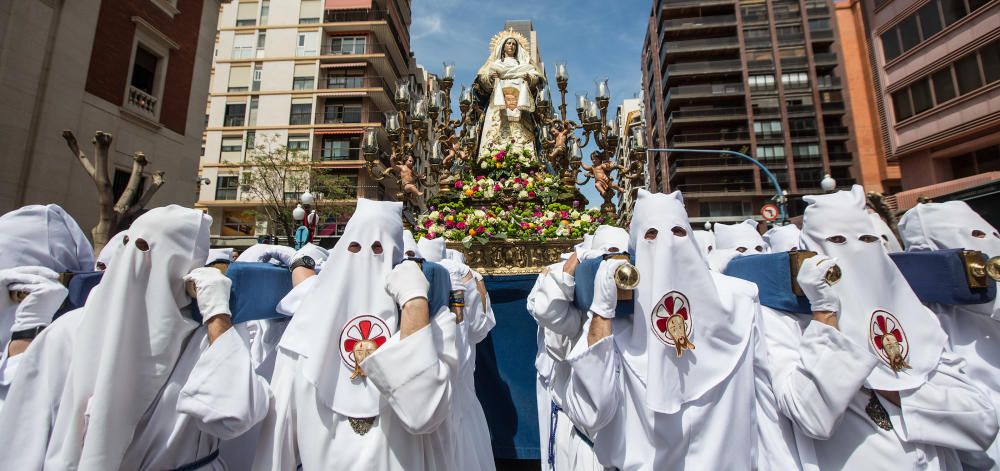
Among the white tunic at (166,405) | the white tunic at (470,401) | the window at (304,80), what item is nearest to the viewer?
the white tunic at (166,405)

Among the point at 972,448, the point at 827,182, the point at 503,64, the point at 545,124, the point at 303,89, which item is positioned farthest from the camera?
the point at 303,89

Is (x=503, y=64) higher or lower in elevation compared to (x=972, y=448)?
higher

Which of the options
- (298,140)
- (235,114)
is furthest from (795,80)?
(235,114)

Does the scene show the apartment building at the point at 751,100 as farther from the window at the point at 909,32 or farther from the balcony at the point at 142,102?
the balcony at the point at 142,102

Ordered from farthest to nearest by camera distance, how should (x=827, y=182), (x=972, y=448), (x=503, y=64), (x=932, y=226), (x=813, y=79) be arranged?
(x=813, y=79), (x=827, y=182), (x=503, y=64), (x=932, y=226), (x=972, y=448)

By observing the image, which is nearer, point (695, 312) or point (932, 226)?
point (695, 312)

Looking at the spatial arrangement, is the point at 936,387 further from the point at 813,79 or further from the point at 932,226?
the point at 813,79

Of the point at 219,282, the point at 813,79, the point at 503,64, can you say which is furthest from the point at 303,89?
the point at 813,79

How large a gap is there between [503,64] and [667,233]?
8.54 metres

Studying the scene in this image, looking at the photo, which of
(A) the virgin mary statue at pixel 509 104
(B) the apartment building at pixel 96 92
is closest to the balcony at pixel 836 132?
(A) the virgin mary statue at pixel 509 104

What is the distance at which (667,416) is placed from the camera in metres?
2.35

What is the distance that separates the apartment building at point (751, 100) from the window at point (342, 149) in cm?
2953

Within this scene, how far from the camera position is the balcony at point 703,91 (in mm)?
43625

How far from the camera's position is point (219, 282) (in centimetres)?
213
